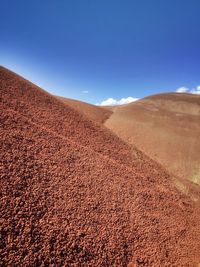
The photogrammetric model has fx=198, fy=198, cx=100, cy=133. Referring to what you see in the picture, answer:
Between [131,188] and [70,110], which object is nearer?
[131,188]

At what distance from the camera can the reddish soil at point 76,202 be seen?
4.57 m

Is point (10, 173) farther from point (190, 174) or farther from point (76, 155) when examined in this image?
point (190, 174)

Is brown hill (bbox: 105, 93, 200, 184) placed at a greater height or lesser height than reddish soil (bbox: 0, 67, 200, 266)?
greater

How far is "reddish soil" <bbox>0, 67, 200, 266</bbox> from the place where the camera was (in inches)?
180

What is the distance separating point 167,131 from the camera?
64.8 ft

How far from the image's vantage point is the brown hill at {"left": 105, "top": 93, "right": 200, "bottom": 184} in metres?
14.9

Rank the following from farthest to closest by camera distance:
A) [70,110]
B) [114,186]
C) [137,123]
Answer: [137,123]
[70,110]
[114,186]

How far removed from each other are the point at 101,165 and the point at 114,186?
1.09 metres

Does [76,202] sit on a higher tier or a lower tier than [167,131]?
lower

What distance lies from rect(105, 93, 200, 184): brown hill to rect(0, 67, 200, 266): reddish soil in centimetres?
588

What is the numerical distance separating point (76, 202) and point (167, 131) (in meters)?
16.0

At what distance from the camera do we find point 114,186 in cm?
711

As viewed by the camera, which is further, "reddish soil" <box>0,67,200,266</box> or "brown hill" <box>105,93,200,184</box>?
"brown hill" <box>105,93,200,184</box>

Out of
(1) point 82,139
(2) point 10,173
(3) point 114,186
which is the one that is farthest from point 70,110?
(2) point 10,173
